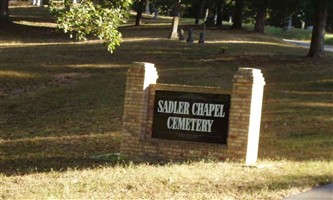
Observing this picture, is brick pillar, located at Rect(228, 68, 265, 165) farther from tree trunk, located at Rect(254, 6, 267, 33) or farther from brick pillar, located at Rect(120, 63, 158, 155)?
tree trunk, located at Rect(254, 6, 267, 33)

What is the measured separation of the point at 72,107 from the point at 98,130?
149 inches

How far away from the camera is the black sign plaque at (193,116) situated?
1196cm

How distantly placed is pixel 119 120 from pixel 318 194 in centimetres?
952

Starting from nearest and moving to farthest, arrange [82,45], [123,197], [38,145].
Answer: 1. [123,197]
2. [38,145]
3. [82,45]

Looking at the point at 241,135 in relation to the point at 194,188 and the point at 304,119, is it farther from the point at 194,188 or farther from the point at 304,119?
the point at 304,119

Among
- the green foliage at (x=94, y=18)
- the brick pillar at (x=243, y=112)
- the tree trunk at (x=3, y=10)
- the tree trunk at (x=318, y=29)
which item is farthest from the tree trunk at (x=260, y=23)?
the green foliage at (x=94, y=18)

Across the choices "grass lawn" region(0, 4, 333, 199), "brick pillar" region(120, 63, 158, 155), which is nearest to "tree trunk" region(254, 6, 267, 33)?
"grass lawn" region(0, 4, 333, 199)

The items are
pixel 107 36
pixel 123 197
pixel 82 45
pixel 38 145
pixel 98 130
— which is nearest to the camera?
pixel 123 197

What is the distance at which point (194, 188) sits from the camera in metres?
9.43

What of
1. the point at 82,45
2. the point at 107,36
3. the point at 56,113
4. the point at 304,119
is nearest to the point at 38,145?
the point at 56,113

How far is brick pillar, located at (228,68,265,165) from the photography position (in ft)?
38.2

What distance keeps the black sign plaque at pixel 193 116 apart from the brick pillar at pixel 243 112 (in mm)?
191

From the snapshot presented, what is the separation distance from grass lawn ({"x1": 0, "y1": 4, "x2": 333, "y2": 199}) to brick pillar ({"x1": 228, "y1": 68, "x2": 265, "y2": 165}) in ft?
1.02

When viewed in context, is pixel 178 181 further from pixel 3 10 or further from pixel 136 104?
pixel 3 10
